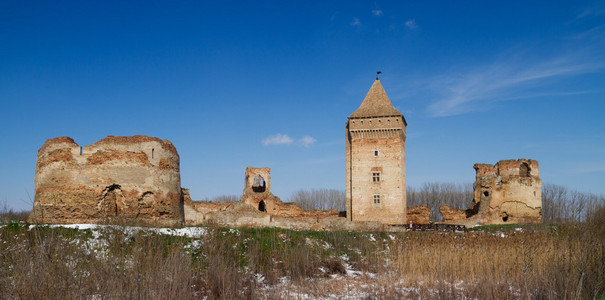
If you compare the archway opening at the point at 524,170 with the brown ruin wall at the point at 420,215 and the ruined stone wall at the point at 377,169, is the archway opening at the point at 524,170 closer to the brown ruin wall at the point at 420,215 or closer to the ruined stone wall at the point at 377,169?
the brown ruin wall at the point at 420,215

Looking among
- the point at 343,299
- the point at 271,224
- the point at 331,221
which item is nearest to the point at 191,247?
the point at 343,299

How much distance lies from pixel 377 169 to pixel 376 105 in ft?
15.8

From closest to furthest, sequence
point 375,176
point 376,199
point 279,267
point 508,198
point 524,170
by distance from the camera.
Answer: point 279,267, point 376,199, point 375,176, point 508,198, point 524,170

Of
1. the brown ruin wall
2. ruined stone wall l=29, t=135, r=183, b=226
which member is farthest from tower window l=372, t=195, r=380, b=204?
ruined stone wall l=29, t=135, r=183, b=226

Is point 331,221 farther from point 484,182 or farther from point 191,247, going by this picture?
point 191,247

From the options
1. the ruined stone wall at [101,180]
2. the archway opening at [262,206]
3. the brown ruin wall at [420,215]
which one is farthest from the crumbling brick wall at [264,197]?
the ruined stone wall at [101,180]

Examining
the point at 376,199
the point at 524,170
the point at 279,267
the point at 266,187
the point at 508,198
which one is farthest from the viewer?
the point at 266,187

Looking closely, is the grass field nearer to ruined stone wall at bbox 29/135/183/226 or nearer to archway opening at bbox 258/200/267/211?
ruined stone wall at bbox 29/135/183/226

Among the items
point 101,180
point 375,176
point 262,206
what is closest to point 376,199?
point 375,176

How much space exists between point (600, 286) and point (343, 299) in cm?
532

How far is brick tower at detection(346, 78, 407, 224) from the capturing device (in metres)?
29.9

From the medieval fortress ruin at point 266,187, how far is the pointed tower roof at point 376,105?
0.07 m

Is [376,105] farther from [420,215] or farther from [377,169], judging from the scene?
[420,215]

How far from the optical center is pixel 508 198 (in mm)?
31453
